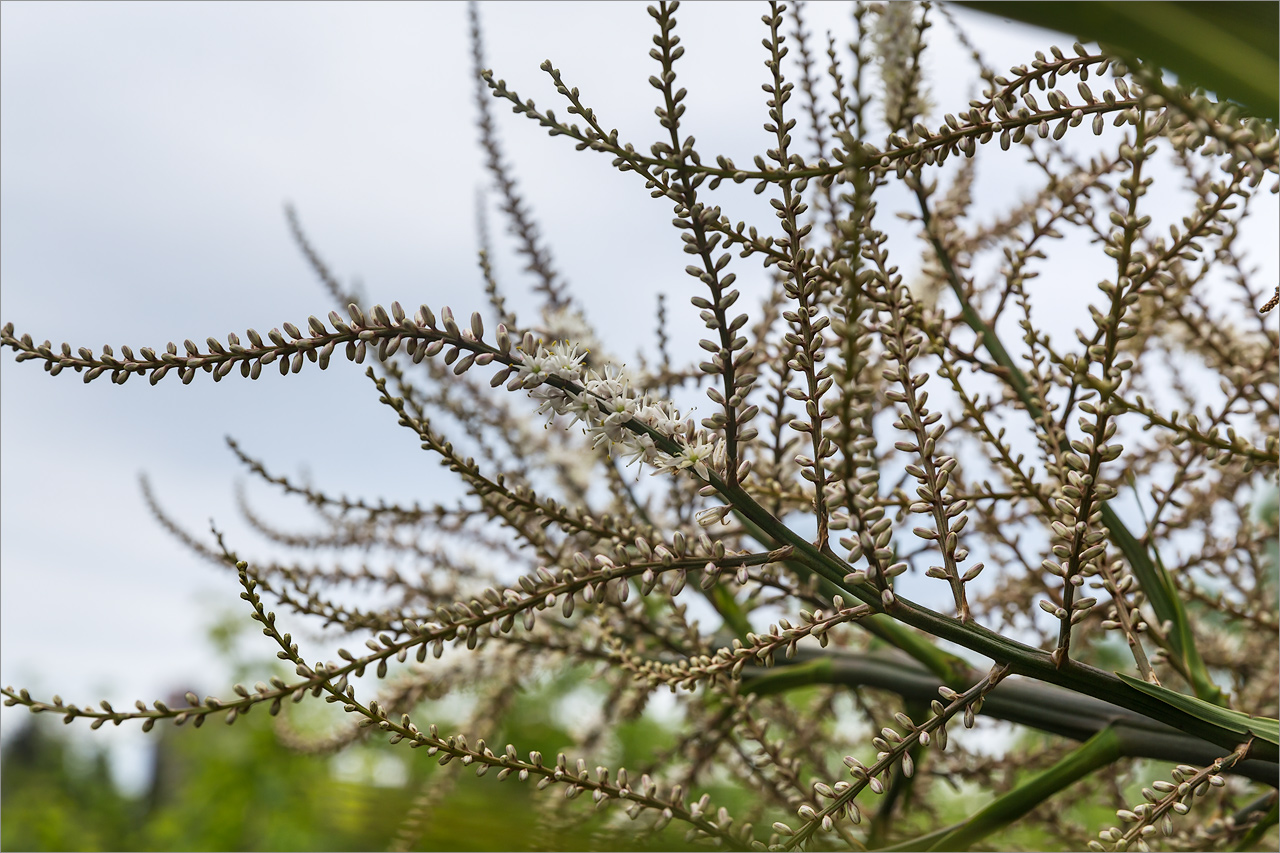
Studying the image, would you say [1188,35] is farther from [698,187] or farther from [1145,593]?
[1145,593]

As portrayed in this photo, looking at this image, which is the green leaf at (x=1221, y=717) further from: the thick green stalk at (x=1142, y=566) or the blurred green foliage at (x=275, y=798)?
the blurred green foliage at (x=275, y=798)

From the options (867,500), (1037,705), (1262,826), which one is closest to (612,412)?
(867,500)

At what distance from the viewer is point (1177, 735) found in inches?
19.1

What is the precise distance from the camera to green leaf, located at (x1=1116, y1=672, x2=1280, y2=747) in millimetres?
363

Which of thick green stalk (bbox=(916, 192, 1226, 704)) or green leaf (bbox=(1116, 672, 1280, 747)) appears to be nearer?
green leaf (bbox=(1116, 672, 1280, 747))

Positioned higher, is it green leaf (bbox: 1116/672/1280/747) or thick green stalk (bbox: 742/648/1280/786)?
thick green stalk (bbox: 742/648/1280/786)

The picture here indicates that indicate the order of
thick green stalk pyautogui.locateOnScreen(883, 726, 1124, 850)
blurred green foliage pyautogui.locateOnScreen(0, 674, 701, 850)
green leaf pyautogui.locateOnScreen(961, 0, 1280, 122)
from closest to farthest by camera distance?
green leaf pyautogui.locateOnScreen(961, 0, 1280, 122)
thick green stalk pyautogui.locateOnScreen(883, 726, 1124, 850)
blurred green foliage pyautogui.locateOnScreen(0, 674, 701, 850)

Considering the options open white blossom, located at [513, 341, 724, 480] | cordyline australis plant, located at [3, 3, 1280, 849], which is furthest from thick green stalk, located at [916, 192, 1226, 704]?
open white blossom, located at [513, 341, 724, 480]

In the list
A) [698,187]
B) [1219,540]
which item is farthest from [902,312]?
[1219,540]

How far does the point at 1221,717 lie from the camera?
0.37 m

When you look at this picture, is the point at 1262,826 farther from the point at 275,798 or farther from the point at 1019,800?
the point at 275,798

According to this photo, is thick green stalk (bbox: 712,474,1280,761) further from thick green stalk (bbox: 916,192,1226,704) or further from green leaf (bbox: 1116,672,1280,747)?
thick green stalk (bbox: 916,192,1226,704)

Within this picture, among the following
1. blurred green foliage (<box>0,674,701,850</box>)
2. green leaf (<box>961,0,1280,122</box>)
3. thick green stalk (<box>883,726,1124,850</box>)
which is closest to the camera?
green leaf (<box>961,0,1280,122</box>)

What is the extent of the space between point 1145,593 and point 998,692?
116 mm
